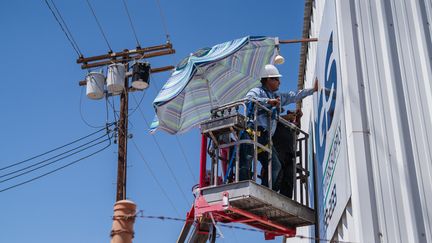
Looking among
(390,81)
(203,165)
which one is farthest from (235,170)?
(390,81)

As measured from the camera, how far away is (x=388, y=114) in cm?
519

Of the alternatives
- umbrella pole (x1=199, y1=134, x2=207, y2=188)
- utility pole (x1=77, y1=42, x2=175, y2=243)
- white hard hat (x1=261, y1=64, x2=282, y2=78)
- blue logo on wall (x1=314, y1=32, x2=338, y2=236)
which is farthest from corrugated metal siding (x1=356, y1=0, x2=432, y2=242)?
utility pole (x1=77, y1=42, x2=175, y2=243)

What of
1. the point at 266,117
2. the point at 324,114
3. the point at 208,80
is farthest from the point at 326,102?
the point at 208,80

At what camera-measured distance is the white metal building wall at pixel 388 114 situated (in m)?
4.76

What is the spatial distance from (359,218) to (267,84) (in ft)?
11.2

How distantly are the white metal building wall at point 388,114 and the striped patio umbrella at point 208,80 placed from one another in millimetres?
2488

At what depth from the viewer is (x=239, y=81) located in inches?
358

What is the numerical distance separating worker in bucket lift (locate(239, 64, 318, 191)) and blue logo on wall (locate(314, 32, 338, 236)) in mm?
550

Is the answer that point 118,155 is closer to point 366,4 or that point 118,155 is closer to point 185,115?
point 185,115

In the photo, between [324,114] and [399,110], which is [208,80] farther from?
[399,110]

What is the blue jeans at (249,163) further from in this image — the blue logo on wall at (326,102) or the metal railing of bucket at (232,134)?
the blue logo on wall at (326,102)

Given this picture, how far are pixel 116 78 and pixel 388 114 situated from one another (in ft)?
38.6

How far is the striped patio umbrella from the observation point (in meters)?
7.99

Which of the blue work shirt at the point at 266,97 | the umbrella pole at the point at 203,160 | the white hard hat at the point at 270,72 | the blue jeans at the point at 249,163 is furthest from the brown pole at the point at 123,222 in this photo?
the white hard hat at the point at 270,72
